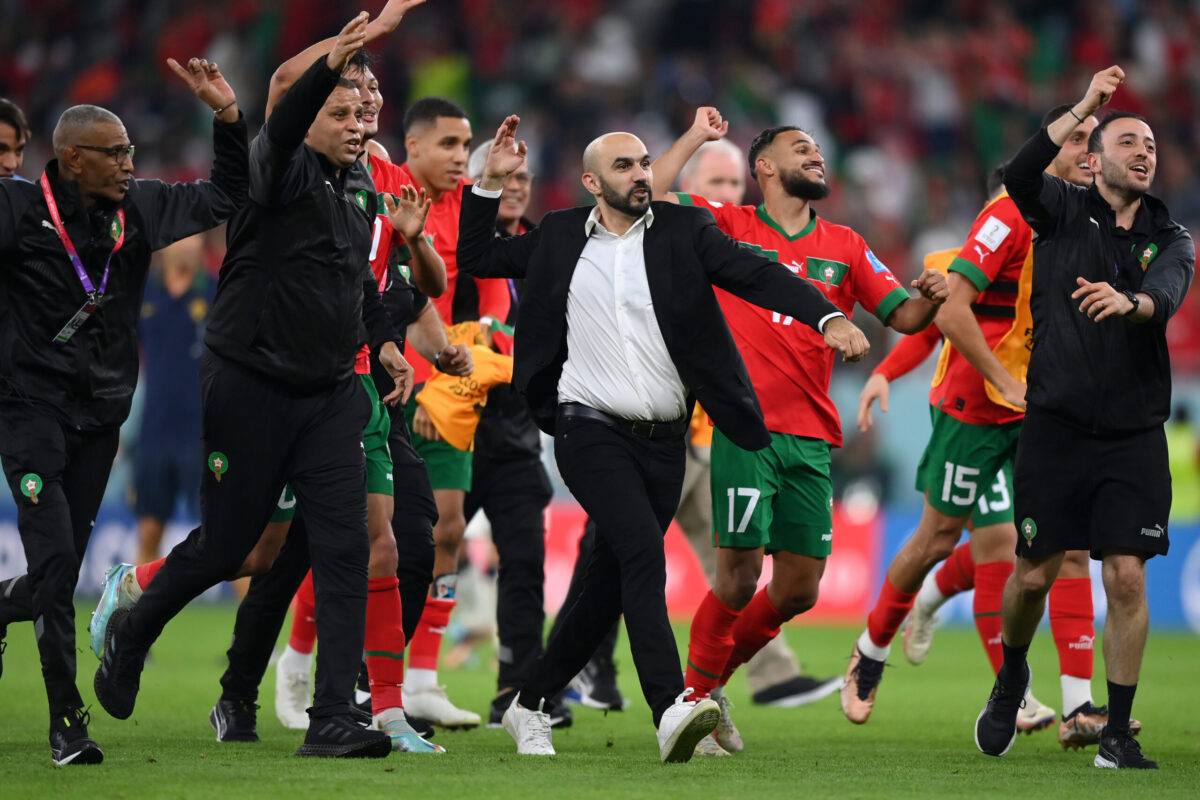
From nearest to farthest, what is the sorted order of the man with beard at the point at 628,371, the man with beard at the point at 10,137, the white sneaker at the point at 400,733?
the man with beard at the point at 628,371
the white sneaker at the point at 400,733
the man with beard at the point at 10,137

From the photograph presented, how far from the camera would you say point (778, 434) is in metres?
7.90

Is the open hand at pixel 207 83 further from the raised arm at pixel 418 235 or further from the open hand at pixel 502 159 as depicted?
the open hand at pixel 502 159

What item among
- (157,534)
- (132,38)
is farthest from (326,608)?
(132,38)

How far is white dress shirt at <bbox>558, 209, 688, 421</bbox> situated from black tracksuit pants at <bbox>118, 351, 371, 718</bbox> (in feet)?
3.22

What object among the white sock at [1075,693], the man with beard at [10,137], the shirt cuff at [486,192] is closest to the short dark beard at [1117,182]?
the white sock at [1075,693]

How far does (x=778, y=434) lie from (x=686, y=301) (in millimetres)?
1050

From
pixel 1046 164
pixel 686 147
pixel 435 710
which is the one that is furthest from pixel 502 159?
pixel 435 710

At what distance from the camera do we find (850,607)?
1655 centimetres

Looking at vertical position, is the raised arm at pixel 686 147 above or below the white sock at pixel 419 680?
above

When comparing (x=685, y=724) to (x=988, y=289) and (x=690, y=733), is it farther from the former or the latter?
(x=988, y=289)

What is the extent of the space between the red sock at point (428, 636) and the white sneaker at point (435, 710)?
0.47ft

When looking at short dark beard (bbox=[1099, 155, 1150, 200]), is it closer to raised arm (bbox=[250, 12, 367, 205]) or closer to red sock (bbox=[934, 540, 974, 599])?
red sock (bbox=[934, 540, 974, 599])

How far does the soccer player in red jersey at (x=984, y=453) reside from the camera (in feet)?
27.4

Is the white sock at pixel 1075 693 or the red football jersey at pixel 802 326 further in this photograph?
the white sock at pixel 1075 693
